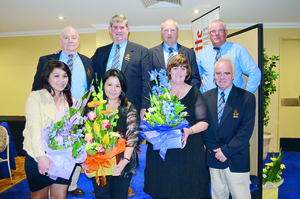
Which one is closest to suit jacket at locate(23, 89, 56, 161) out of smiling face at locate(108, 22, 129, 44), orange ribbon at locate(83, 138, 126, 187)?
orange ribbon at locate(83, 138, 126, 187)

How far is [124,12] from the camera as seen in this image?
16.6 ft

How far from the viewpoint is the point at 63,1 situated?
4367mm

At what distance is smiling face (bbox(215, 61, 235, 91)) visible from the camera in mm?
2143

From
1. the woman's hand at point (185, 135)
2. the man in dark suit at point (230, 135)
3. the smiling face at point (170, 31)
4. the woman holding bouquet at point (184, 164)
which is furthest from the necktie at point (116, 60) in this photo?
the woman's hand at point (185, 135)

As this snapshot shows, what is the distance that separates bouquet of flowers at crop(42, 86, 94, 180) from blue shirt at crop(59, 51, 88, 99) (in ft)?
3.40

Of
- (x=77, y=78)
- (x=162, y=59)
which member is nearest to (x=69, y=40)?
(x=77, y=78)

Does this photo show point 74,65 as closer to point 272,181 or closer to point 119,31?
point 119,31

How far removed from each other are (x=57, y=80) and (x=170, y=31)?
156 centimetres

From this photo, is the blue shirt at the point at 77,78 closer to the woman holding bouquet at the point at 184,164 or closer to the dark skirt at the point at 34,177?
the dark skirt at the point at 34,177

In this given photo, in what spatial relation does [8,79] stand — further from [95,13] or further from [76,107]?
[76,107]

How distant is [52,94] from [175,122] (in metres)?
1.12

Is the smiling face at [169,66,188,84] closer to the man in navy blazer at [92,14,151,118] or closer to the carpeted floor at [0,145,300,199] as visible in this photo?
the man in navy blazer at [92,14,151,118]

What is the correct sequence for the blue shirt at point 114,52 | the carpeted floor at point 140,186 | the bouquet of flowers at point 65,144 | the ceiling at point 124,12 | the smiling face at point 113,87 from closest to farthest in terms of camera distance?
1. the bouquet of flowers at point 65,144
2. the smiling face at point 113,87
3. the blue shirt at point 114,52
4. the carpeted floor at point 140,186
5. the ceiling at point 124,12

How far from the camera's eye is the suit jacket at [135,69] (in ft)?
8.54
